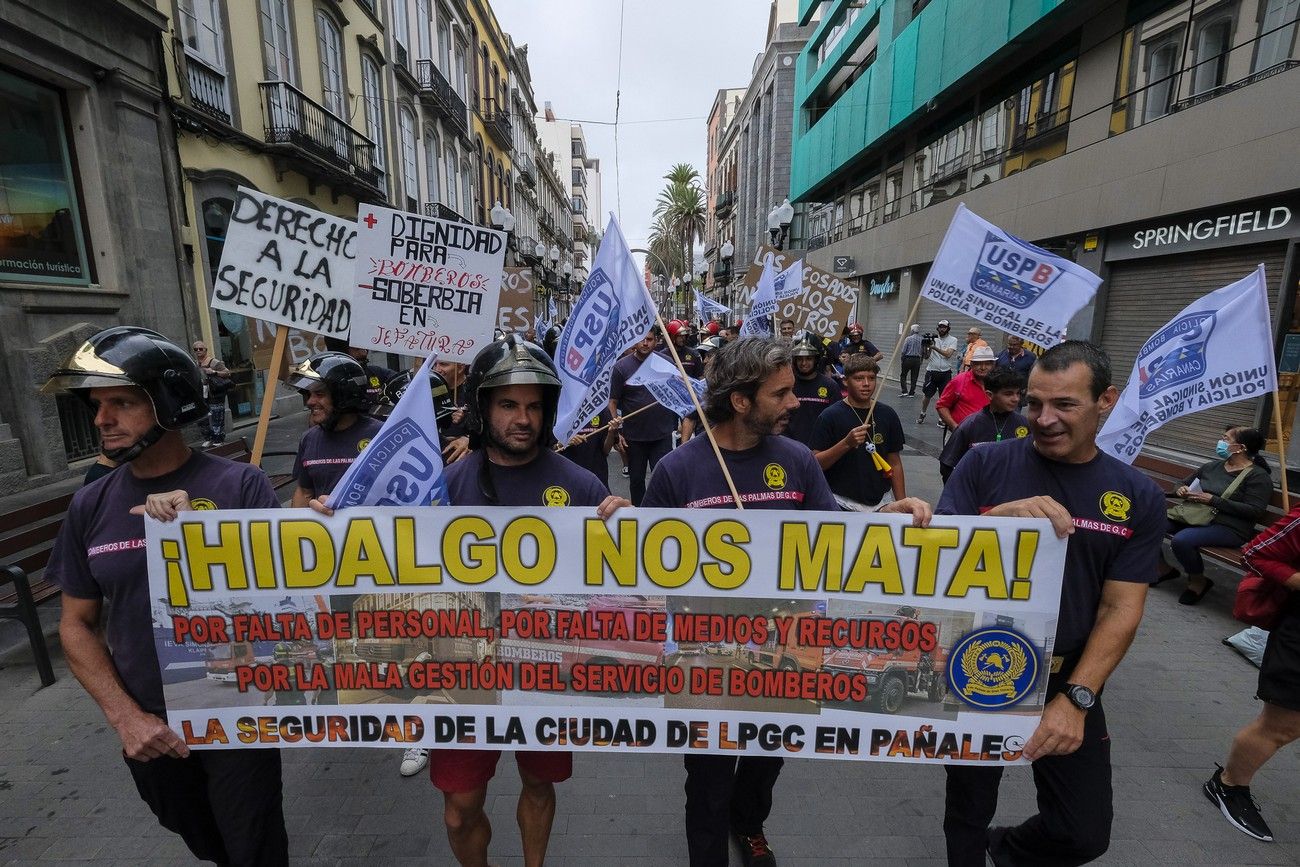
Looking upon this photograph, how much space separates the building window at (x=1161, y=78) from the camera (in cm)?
988

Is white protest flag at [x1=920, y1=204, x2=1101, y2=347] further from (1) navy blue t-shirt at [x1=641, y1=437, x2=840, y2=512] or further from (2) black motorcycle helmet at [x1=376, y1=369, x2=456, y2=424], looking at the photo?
(2) black motorcycle helmet at [x1=376, y1=369, x2=456, y2=424]

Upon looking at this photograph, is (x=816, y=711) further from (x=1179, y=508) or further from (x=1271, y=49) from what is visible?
(x=1271, y=49)

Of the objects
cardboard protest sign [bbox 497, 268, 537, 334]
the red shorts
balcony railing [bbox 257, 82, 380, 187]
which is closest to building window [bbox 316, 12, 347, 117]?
balcony railing [bbox 257, 82, 380, 187]

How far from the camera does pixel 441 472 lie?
7.23 ft

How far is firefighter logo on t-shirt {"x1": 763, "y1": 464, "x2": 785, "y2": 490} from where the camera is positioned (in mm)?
2383

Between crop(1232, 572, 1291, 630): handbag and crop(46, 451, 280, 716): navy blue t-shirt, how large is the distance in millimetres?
4133

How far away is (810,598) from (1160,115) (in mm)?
12789

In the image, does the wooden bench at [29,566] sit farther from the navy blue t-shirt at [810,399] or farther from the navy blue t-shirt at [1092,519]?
the navy blue t-shirt at [810,399]

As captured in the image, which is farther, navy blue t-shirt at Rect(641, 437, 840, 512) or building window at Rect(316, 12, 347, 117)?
building window at Rect(316, 12, 347, 117)

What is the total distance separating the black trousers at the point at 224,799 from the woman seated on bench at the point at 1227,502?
6435mm

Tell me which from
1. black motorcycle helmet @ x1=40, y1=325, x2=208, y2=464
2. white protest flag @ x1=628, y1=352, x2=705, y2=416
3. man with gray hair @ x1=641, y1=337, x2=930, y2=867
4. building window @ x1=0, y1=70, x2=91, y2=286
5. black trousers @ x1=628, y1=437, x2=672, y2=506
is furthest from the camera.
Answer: building window @ x1=0, y1=70, x2=91, y2=286

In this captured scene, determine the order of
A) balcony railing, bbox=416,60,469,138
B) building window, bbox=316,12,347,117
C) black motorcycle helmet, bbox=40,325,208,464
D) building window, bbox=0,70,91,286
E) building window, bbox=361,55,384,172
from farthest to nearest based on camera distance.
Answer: balcony railing, bbox=416,60,469,138
building window, bbox=361,55,384,172
building window, bbox=316,12,347,117
building window, bbox=0,70,91,286
black motorcycle helmet, bbox=40,325,208,464

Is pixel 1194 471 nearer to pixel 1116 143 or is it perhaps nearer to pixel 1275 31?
pixel 1275 31

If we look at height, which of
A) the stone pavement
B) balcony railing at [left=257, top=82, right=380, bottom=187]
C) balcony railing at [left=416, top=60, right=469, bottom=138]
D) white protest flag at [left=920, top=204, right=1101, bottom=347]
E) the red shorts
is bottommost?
the stone pavement
